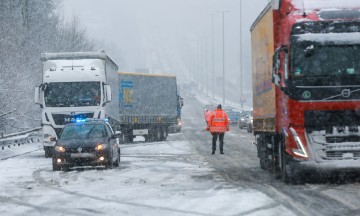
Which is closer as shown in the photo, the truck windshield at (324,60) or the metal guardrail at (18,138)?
the truck windshield at (324,60)

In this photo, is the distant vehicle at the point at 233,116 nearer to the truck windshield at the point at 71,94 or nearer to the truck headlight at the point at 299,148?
the truck windshield at the point at 71,94

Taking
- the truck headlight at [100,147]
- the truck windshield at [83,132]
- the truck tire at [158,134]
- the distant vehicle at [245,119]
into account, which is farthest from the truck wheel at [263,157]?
the distant vehicle at [245,119]

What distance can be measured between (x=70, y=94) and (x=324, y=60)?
15046mm

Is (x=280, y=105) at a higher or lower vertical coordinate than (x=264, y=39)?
lower

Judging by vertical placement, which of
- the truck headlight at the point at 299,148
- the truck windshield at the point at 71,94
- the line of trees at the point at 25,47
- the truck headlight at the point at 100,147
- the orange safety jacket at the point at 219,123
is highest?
the line of trees at the point at 25,47

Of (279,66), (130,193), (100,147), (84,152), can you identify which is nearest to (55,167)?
(84,152)

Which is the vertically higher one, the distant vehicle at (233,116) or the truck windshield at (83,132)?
the distant vehicle at (233,116)

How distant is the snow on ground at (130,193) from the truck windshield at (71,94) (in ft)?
20.8

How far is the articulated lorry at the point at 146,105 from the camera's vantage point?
130 ft

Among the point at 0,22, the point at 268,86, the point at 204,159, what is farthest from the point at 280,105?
the point at 0,22

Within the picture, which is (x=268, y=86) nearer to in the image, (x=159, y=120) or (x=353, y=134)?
(x=353, y=134)

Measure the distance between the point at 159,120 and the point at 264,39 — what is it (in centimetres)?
2456

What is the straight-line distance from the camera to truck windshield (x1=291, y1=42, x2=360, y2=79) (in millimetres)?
15078

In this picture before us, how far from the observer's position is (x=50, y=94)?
2875 cm
